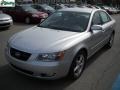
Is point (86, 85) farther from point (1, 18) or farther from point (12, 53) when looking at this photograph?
point (1, 18)

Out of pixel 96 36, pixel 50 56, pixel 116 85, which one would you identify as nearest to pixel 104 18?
pixel 96 36

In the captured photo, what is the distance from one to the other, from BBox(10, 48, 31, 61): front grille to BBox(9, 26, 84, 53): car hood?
0.08 meters

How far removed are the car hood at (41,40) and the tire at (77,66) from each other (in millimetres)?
468

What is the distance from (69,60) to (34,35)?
111cm

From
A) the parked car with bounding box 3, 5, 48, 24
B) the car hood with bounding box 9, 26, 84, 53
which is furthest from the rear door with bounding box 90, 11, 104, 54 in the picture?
the parked car with bounding box 3, 5, 48, 24

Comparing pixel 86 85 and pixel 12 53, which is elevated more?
pixel 12 53

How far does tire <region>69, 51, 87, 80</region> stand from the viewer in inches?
170

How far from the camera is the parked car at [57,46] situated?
12.8 feet

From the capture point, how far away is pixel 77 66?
456 cm

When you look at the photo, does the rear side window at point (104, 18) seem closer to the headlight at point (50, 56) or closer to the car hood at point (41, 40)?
the car hood at point (41, 40)

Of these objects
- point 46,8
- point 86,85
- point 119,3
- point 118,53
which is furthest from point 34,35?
point 119,3

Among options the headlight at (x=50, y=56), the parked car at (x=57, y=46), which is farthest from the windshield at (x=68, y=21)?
the headlight at (x=50, y=56)

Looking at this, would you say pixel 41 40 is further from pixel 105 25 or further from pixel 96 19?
pixel 105 25

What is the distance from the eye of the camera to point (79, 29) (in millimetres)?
5008
